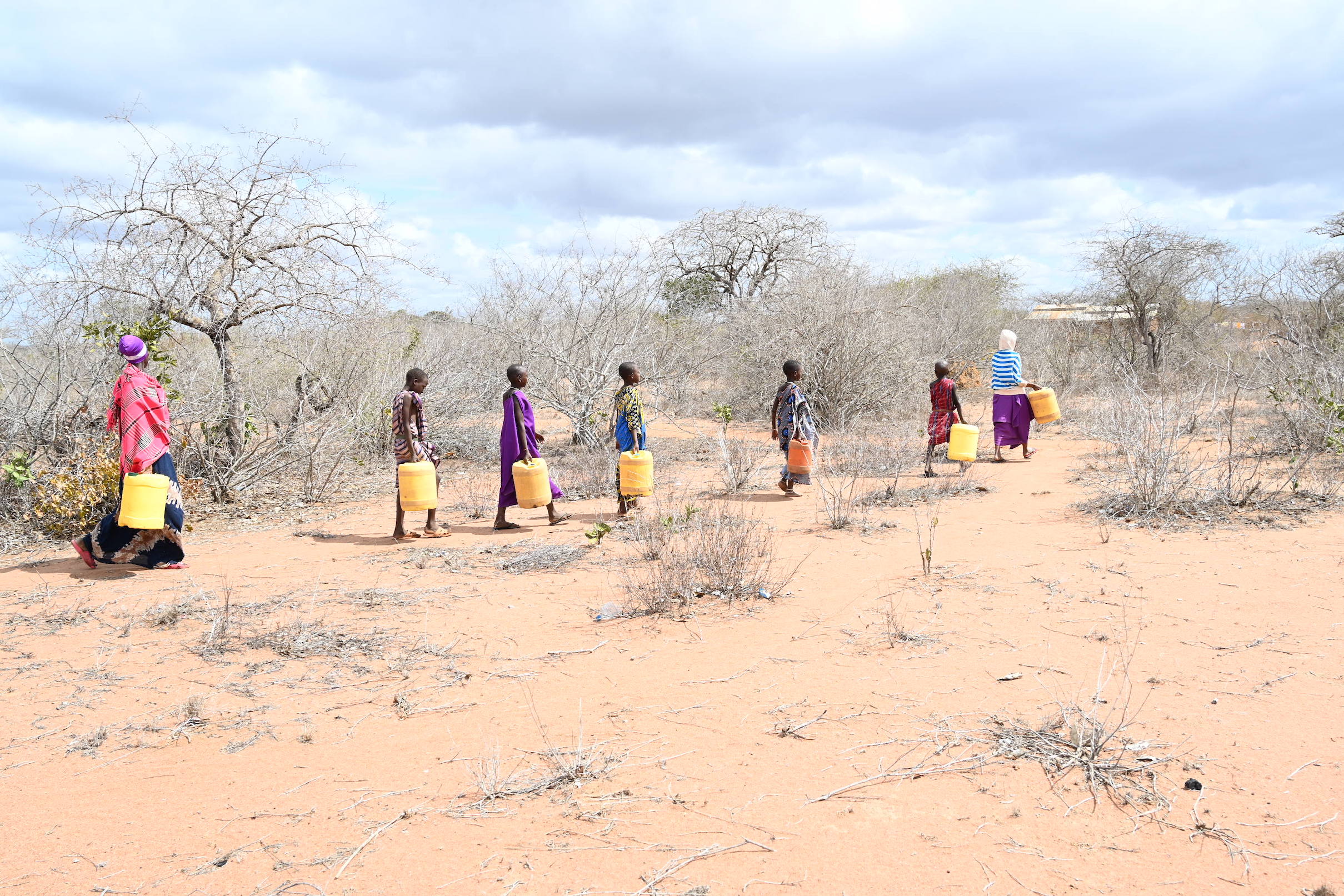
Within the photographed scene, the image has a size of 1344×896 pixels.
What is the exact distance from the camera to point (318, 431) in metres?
9.41

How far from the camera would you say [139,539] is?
254 inches

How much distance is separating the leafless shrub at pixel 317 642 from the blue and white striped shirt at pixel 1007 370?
8320 mm

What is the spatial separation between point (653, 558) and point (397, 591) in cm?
173

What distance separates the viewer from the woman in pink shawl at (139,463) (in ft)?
19.9

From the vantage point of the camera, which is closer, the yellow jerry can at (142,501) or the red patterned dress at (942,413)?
the yellow jerry can at (142,501)

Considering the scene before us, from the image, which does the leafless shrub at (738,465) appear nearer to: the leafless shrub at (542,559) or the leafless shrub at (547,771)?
the leafless shrub at (542,559)

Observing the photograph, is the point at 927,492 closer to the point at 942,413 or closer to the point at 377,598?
the point at 942,413

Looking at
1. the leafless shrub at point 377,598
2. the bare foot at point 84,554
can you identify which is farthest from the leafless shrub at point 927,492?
the bare foot at point 84,554

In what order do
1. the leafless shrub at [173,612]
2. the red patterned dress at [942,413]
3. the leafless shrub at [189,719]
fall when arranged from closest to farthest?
1. the leafless shrub at [189,719]
2. the leafless shrub at [173,612]
3. the red patterned dress at [942,413]

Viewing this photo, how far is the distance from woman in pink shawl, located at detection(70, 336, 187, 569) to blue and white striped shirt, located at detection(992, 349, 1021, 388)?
8.78m

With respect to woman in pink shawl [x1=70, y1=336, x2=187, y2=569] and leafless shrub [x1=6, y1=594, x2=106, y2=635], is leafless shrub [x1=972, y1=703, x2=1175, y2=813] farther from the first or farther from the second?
woman in pink shawl [x1=70, y1=336, x2=187, y2=569]

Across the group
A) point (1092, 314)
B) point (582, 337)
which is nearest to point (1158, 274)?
point (1092, 314)

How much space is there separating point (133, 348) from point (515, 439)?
2.91 metres

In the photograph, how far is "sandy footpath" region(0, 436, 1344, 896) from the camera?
2.71 m
